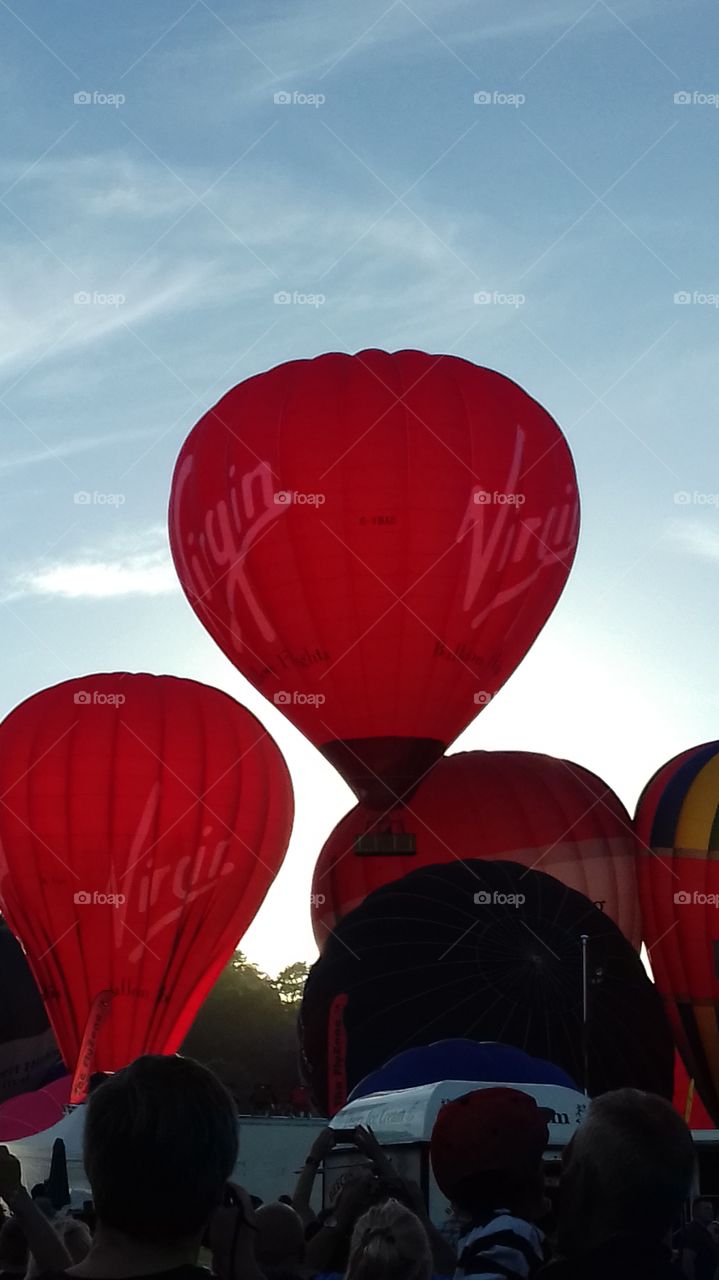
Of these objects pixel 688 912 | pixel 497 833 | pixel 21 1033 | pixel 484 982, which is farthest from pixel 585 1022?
pixel 21 1033

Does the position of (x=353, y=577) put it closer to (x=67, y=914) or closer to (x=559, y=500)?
(x=559, y=500)

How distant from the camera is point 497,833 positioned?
21609mm

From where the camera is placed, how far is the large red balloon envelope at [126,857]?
71.7 ft

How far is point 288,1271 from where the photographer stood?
4273mm

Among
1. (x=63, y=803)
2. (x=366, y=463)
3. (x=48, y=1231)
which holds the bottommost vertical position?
(x=48, y=1231)

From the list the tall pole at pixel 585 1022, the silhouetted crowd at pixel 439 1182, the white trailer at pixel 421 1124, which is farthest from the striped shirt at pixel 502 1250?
the tall pole at pixel 585 1022

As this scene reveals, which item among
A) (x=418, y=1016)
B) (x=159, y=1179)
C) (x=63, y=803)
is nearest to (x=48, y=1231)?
(x=159, y=1179)

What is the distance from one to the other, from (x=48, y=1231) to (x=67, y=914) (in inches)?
762

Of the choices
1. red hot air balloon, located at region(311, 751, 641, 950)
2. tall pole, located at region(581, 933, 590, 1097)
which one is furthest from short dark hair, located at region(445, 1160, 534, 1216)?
red hot air balloon, located at region(311, 751, 641, 950)

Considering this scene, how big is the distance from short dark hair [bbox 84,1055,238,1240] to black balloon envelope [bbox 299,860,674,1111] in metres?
13.9

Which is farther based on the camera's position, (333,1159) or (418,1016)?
(418,1016)

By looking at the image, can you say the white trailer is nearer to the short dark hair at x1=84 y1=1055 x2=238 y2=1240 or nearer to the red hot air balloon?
the short dark hair at x1=84 y1=1055 x2=238 y2=1240

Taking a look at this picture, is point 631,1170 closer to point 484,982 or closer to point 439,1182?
point 439,1182

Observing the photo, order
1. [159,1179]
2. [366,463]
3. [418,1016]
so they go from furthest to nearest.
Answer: [366,463]
[418,1016]
[159,1179]
